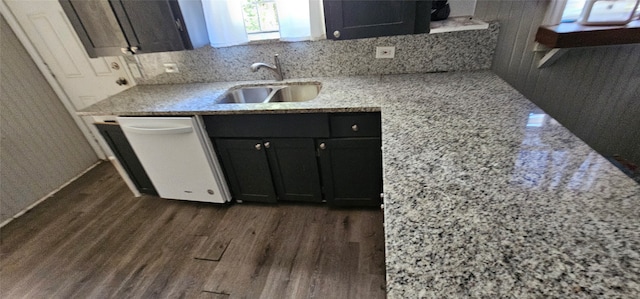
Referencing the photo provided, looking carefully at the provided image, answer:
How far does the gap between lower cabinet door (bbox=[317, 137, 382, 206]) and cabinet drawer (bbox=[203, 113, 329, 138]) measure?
0.39ft

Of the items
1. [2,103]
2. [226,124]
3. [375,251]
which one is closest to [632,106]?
[375,251]

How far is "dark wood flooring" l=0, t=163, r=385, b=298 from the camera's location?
154 centimetres

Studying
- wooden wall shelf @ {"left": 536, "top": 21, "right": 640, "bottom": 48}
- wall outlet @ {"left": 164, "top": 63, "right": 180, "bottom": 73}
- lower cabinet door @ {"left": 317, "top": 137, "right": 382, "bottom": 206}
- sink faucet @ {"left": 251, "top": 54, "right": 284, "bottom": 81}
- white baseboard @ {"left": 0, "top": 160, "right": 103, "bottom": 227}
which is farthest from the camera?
white baseboard @ {"left": 0, "top": 160, "right": 103, "bottom": 227}

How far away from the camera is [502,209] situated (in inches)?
26.3

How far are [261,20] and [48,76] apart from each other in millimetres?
2335

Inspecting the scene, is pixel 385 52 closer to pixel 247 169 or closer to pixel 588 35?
pixel 588 35

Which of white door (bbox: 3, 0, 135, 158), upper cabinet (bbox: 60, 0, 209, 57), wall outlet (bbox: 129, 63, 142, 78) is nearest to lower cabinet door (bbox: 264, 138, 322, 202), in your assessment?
upper cabinet (bbox: 60, 0, 209, 57)

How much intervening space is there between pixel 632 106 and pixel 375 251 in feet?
4.89

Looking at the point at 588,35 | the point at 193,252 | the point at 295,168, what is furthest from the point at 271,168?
the point at 588,35

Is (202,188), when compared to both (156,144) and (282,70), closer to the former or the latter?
(156,144)

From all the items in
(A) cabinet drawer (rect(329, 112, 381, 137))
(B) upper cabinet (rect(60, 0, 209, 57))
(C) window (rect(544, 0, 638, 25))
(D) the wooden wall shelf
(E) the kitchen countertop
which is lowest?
(A) cabinet drawer (rect(329, 112, 381, 137))

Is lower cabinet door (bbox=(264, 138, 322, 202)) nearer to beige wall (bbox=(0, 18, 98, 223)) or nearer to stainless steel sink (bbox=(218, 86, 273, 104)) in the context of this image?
stainless steel sink (bbox=(218, 86, 273, 104))

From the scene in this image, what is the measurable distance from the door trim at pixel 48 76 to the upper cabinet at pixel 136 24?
121 cm

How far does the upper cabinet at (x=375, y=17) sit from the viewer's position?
51.6 inches
